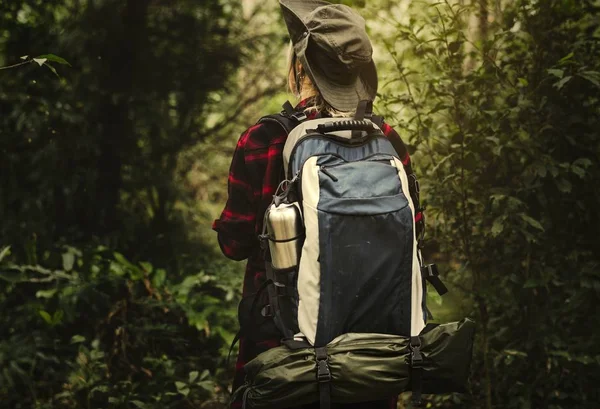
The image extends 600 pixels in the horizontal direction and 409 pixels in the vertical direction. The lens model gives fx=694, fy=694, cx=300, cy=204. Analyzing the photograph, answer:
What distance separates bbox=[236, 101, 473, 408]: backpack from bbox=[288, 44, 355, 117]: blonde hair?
140 millimetres

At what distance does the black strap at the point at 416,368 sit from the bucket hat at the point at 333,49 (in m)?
0.80

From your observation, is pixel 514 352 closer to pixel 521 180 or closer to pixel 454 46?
pixel 521 180

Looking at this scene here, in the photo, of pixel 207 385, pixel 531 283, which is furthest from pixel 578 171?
pixel 207 385

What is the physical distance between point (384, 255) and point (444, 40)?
1810 mm

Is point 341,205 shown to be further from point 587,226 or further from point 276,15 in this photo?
point 276,15

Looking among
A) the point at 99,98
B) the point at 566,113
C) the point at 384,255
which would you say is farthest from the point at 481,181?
the point at 99,98

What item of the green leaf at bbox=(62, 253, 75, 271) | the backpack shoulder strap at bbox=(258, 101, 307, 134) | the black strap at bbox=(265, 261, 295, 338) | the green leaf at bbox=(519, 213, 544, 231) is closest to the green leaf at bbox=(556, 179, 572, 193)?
the green leaf at bbox=(519, 213, 544, 231)

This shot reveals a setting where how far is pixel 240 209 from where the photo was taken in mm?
2375

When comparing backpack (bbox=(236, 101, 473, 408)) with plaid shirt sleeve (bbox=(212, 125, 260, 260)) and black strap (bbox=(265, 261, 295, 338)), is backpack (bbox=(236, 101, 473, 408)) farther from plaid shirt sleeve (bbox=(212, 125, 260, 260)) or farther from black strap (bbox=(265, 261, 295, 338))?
plaid shirt sleeve (bbox=(212, 125, 260, 260))

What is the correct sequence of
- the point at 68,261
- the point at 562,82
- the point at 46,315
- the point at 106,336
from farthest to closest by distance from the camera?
1. the point at 106,336
2. the point at 68,261
3. the point at 46,315
4. the point at 562,82

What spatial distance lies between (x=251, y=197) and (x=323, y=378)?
674 millimetres

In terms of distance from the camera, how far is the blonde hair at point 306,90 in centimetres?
232

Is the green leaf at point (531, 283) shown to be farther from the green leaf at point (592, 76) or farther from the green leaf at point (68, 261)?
the green leaf at point (68, 261)

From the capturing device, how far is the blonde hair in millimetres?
2324
